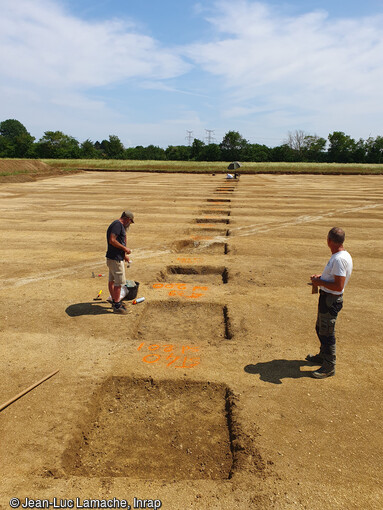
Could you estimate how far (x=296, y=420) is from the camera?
14.9 ft

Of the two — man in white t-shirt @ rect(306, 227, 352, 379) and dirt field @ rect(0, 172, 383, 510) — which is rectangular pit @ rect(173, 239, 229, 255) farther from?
man in white t-shirt @ rect(306, 227, 352, 379)

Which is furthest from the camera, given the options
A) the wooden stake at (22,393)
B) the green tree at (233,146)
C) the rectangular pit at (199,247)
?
the green tree at (233,146)

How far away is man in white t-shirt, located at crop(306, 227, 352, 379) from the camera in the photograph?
4.98m

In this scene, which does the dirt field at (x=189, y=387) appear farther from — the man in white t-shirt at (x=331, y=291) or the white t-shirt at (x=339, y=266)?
the white t-shirt at (x=339, y=266)

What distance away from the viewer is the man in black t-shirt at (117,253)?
7.09 meters

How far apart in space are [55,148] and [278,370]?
105 m

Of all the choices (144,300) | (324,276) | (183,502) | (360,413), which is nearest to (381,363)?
(360,413)

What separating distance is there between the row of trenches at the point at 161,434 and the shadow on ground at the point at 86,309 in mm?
2468

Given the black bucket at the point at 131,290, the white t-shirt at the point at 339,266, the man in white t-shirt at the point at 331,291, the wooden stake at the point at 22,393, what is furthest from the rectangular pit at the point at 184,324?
the white t-shirt at the point at 339,266

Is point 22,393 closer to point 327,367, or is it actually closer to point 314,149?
point 327,367

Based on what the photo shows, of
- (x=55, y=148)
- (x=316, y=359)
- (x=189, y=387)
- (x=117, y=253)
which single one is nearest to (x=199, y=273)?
(x=117, y=253)

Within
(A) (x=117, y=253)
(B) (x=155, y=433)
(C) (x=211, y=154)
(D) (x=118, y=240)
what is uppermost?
(C) (x=211, y=154)

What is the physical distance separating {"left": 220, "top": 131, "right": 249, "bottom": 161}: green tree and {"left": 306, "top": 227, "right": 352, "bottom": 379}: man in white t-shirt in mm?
97356

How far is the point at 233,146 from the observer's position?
104m
